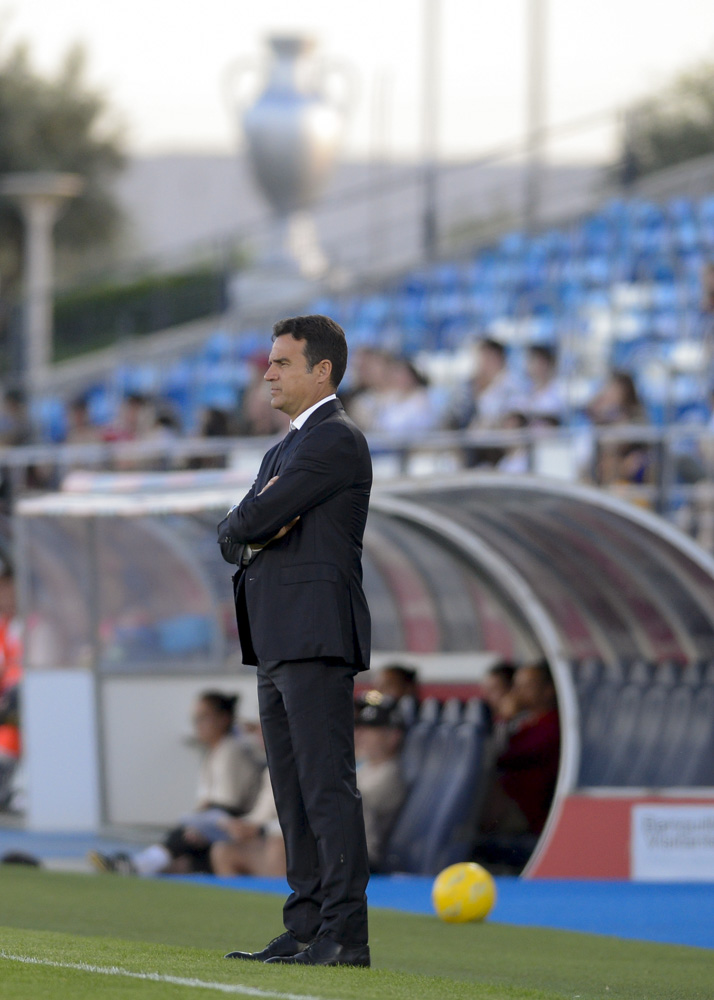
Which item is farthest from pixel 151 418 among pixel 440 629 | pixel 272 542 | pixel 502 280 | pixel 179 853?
pixel 272 542

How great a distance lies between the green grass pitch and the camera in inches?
200

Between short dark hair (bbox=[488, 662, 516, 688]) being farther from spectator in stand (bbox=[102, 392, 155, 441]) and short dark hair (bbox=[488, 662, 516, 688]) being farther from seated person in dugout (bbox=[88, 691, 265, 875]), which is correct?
spectator in stand (bbox=[102, 392, 155, 441])

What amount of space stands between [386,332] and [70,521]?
376 inches

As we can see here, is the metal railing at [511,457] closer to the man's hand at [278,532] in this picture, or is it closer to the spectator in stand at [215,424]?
the spectator in stand at [215,424]

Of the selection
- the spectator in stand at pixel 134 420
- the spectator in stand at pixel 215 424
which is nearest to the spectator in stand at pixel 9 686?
the spectator in stand at pixel 215 424

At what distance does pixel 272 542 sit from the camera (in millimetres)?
5734

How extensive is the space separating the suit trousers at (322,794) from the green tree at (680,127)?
32.7 metres

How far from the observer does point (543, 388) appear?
13.8m

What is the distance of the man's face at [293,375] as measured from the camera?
582 centimetres

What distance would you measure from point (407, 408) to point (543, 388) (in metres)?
1.06

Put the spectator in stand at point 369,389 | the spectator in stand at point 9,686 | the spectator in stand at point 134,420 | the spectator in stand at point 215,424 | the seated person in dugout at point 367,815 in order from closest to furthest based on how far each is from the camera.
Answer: the seated person in dugout at point 367,815 → the spectator in stand at point 9,686 → the spectator in stand at point 369,389 → the spectator in stand at point 215,424 → the spectator in stand at point 134,420

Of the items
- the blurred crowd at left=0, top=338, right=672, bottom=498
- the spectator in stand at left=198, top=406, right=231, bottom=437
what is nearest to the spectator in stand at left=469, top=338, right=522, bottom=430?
the blurred crowd at left=0, top=338, right=672, bottom=498

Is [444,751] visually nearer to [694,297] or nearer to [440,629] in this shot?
[440,629]

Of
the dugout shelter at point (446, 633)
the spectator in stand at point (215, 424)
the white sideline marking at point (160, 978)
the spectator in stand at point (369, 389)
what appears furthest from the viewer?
the spectator in stand at point (215, 424)
